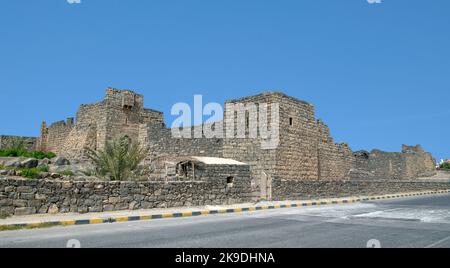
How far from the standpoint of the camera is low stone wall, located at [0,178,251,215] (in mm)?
11398

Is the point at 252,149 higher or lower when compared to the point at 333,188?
higher

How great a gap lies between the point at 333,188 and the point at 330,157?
4.08m

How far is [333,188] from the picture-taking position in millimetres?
23406

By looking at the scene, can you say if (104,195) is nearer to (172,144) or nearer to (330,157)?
(172,144)

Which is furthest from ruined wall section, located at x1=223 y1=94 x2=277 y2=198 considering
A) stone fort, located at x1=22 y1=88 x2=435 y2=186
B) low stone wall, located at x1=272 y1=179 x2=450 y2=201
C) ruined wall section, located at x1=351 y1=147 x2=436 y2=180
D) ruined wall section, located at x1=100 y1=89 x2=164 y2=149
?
ruined wall section, located at x1=351 y1=147 x2=436 y2=180

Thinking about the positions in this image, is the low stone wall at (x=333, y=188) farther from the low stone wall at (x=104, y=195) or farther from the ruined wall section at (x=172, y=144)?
the ruined wall section at (x=172, y=144)

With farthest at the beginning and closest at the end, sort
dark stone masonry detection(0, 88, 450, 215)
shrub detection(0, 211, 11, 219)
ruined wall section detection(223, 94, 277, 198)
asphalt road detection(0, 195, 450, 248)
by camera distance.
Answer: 1. ruined wall section detection(223, 94, 277, 198)
2. dark stone masonry detection(0, 88, 450, 215)
3. shrub detection(0, 211, 11, 219)
4. asphalt road detection(0, 195, 450, 248)

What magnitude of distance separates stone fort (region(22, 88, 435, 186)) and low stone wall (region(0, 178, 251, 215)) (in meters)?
3.88

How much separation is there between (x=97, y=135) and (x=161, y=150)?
5338mm

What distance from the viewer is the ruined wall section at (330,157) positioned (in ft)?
86.3

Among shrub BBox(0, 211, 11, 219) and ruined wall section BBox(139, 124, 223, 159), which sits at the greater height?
ruined wall section BBox(139, 124, 223, 159)

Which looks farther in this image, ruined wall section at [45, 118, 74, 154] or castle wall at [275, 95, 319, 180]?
ruined wall section at [45, 118, 74, 154]

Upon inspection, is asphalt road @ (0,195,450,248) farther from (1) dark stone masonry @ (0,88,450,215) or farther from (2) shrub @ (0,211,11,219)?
(1) dark stone masonry @ (0,88,450,215)

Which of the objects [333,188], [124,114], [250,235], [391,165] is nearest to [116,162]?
[250,235]
